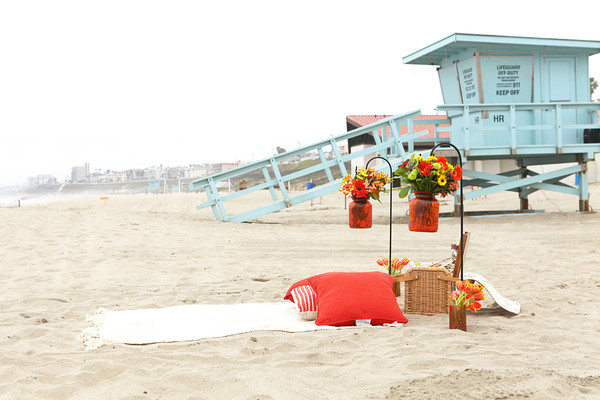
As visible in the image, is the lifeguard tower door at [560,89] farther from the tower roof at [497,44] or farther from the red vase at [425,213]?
the red vase at [425,213]

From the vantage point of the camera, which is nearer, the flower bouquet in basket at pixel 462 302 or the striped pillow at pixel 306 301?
the flower bouquet in basket at pixel 462 302

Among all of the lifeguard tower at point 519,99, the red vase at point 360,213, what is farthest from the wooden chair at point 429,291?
the lifeguard tower at point 519,99

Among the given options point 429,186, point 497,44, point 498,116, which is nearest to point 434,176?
point 429,186

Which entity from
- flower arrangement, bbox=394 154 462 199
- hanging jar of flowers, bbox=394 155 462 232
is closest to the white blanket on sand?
hanging jar of flowers, bbox=394 155 462 232

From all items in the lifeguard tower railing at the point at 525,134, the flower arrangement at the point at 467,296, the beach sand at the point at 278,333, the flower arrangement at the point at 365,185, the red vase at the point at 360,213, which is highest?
the lifeguard tower railing at the point at 525,134

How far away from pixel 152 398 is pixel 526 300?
13.4 feet

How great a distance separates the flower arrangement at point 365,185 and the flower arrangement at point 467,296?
1344 mm

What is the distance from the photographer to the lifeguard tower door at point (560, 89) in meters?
13.9

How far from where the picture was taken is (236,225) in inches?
518

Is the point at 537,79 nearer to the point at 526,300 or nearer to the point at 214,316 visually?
the point at 526,300

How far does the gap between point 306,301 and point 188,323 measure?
110 cm

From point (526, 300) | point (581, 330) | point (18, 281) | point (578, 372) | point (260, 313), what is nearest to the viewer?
point (578, 372)

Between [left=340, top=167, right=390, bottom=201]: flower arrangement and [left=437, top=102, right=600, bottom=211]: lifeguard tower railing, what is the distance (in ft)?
24.7

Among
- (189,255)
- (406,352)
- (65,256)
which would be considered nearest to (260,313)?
(406,352)
